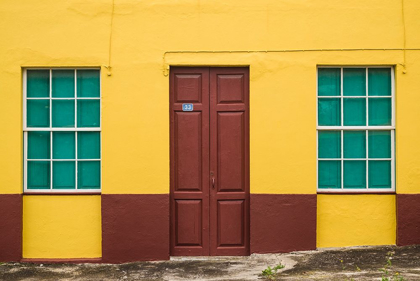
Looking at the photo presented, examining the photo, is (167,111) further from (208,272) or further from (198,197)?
(208,272)

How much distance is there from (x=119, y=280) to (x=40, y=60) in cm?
341

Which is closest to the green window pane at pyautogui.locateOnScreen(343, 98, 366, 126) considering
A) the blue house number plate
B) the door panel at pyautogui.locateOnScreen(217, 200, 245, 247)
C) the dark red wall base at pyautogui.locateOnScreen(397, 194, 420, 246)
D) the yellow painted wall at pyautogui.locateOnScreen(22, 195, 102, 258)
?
the dark red wall base at pyautogui.locateOnScreen(397, 194, 420, 246)

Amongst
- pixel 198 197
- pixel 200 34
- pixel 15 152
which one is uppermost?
pixel 200 34

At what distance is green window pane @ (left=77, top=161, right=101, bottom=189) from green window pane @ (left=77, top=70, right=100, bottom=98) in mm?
1021

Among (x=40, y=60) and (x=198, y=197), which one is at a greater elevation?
(x=40, y=60)

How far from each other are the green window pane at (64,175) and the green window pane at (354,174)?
409cm

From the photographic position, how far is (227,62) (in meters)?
8.30

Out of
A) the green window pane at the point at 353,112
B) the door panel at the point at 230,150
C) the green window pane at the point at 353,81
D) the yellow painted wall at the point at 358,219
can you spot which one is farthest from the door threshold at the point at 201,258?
the green window pane at the point at 353,81

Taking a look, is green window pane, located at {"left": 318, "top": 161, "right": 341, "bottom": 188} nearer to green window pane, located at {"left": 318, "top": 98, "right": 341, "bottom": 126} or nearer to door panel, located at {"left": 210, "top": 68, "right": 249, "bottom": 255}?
green window pane, located at {"left": 318, "top": 98, "right": 341, "bottom": 126}

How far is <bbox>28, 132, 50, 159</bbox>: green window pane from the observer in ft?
27.9

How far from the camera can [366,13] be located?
27.3ft

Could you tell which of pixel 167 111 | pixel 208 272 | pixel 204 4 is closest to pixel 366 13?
pixel 204 4

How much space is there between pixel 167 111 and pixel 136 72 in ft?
2.42

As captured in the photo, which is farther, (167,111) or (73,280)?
(167,111)
